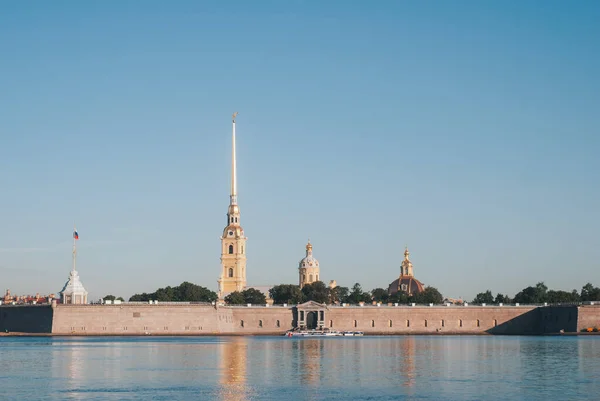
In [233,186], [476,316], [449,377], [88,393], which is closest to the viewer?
[88,393]

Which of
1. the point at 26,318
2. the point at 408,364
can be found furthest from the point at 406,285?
the point at 408,364

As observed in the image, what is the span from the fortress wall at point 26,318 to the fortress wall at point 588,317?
6595cm

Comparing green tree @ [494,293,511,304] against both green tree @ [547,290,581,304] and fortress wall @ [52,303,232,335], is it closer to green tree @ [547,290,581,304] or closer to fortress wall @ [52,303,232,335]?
green tree @ [547,290,581,304]

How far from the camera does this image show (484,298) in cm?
17725

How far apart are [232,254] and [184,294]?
79.0 ft

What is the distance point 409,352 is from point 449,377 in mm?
25472

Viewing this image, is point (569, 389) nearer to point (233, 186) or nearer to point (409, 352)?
point (409, 352)

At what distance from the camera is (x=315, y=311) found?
478 ft

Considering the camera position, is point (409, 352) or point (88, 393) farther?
point (409, 352)

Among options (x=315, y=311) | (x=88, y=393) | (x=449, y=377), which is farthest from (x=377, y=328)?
(x=88, y=393)

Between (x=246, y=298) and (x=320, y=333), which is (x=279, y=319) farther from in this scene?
(x=246, y=298)

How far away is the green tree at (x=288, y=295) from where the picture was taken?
159m

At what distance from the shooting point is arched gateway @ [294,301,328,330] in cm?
14500

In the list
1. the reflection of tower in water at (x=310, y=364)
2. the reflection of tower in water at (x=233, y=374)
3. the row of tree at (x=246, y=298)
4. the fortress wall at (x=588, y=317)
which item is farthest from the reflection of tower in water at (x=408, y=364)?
the row of tree at (x=246, y=298)
